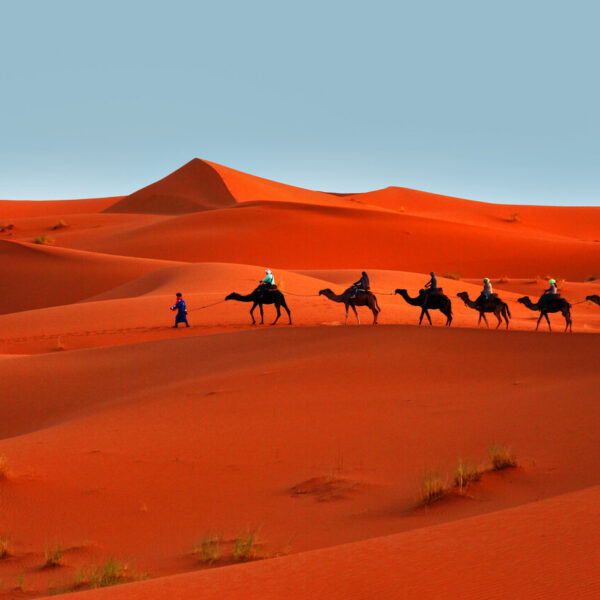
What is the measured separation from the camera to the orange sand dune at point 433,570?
4738mm

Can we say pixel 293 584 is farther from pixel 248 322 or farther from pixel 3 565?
→ pixel 248 322

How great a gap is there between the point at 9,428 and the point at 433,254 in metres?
53.6

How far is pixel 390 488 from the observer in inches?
338

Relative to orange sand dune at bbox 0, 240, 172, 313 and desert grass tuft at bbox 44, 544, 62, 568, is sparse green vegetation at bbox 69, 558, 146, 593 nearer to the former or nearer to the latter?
desert grass tuft at bbox 44, 544, 62, 568

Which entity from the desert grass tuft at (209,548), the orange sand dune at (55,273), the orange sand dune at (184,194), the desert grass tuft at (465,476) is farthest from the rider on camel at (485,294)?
the orange sand dune at (184,194)

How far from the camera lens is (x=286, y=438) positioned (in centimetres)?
1082

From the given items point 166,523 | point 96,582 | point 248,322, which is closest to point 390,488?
point 166,523

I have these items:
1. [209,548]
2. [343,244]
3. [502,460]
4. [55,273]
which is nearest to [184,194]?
[343,244]

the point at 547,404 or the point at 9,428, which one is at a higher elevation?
the point at 547,404

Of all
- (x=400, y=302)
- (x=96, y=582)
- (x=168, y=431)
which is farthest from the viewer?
(x=400, y=302)

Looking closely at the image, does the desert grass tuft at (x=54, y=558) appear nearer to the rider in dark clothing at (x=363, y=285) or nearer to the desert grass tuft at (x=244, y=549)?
the desert grass tuft at (x=244, y=549)

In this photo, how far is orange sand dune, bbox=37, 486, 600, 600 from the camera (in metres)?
4.74

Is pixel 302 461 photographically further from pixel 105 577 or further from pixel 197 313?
pixel 197 313

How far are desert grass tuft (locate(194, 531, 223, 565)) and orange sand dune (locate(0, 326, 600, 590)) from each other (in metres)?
0.10
